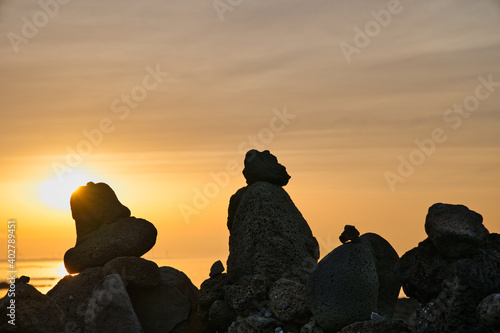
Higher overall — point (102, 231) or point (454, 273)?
point (102, 231)

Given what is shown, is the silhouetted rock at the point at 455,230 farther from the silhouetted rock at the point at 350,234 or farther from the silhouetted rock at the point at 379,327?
the silhouetted rock at the point at 350,234

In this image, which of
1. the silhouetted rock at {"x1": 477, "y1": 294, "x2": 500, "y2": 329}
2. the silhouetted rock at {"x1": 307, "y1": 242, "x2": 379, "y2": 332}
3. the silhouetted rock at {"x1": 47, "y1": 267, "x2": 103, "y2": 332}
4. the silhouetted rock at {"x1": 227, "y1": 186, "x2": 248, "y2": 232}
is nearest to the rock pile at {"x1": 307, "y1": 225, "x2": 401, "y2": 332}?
the silhouetted rock at {"x1": 307, "y1": 242, "x2": 379, "y2": 332}

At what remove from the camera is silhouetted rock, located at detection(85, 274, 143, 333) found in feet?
65.6

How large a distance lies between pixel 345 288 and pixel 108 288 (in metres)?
6.83

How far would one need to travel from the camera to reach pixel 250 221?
2059cm

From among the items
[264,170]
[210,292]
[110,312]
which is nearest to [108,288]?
[110,312]

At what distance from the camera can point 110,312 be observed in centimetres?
2011

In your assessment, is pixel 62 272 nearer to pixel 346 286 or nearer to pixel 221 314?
pixel 221 314

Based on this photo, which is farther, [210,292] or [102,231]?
[102,231]

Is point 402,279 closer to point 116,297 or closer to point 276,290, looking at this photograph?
point 276,290

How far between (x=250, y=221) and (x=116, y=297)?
13.2 feet

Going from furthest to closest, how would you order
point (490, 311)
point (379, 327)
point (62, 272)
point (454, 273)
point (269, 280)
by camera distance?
point (62, 272)
point (269, 280)
point (379, 327)
point (454, 273)
point (490, 311)

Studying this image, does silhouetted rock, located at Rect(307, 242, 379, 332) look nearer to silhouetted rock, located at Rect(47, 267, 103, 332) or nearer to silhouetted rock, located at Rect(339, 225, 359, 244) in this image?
silhouetted rock, located at Rect(339, 225, 359, 244)

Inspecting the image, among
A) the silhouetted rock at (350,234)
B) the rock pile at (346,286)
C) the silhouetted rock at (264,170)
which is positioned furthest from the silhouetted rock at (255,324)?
the silhouetted rock at (264,170)
